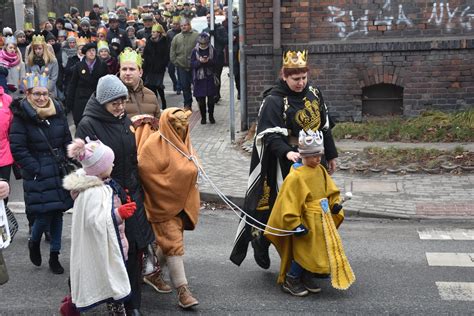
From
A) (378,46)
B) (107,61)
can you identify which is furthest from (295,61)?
(378,46)

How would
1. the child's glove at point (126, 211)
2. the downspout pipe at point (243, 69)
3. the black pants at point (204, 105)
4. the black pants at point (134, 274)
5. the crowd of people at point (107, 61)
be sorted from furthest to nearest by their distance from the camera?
the black pants at point (204, 105) → the downspout pipe at point (243, 69) → the crowd of people at point (107, 61) → the black pants at point (134, 274) → the child's glove at point (126, 211)

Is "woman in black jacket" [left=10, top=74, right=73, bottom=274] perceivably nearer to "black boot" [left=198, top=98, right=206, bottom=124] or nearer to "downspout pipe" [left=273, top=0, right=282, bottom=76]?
"downspout pipe" [left=273, top=0, right=282, bottom=76]

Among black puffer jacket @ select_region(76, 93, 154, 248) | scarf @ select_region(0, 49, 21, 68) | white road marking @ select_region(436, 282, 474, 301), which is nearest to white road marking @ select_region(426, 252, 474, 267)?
white road marking @ select_region(436, 282, 474, 301)

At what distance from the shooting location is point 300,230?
21.0 feet

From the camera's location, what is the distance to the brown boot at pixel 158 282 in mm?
6855

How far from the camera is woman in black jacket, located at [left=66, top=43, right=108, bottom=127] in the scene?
39.2 feet

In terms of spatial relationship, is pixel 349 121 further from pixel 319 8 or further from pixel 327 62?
pixel 319 8

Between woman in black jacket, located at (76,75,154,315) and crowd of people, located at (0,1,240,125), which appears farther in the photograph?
crowd of people, located at (0,1,240,125)

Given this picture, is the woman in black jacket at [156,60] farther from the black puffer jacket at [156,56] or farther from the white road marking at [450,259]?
the white road marking at [450,259]

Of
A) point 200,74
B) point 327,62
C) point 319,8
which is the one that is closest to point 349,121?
point 327,62

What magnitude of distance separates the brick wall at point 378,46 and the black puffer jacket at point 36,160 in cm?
646

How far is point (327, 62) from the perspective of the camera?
44.0ft

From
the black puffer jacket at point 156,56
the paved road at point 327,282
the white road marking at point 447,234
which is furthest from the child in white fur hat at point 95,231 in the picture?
the black puffer jacket at point 156,56

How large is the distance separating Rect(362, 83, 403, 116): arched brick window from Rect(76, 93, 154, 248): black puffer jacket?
802 cm
